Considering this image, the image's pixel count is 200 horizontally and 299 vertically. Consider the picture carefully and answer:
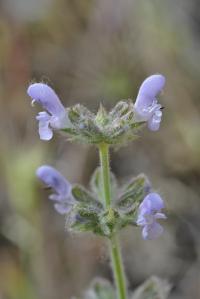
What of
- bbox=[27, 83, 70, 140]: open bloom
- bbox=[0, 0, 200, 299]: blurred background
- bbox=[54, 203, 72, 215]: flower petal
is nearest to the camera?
bbox=[27, 83, 70, 140]: open bloom

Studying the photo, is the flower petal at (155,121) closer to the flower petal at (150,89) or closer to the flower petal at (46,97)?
the flower petal at (150,89)

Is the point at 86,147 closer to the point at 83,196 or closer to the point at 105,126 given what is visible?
the point at 83,196

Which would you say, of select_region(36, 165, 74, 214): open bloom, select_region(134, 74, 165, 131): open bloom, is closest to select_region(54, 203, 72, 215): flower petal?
select_region(36, 165, 74, 214): open bloom

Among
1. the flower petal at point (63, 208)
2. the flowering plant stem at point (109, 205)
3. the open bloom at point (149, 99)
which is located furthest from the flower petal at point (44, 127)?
the flower petal at point (63, 208)

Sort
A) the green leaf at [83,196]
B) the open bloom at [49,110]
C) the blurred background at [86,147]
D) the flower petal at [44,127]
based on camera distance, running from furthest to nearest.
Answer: the blurred background at [86,147] → the green leaf at [83,196] → the open bloom at [49,110] → the flower petal at [44,127]

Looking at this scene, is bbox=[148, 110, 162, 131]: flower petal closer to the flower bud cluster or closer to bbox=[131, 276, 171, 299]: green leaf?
the flower bud cluster

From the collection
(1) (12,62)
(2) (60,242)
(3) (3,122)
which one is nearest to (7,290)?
(2) (60,242)

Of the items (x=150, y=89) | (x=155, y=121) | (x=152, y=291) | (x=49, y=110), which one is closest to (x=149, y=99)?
(x=150, y=89)
